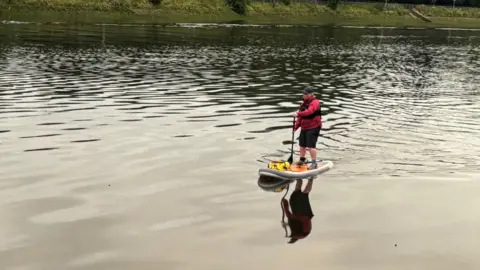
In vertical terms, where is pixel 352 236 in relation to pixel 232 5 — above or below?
below

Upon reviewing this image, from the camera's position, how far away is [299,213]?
46.9ft

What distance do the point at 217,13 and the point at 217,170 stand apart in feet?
316

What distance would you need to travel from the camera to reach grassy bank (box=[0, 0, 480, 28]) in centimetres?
8956

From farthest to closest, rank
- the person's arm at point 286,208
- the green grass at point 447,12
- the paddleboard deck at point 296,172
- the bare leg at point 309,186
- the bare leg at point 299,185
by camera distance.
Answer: the green grass at point 447,12 → the paddleboard deck at point 296,172 → the bare leg at point 299,185 → the bare leg at point 309,186 → the person's arm at point 286,208

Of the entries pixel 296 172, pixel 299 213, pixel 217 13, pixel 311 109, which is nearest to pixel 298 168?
pixel 296 172

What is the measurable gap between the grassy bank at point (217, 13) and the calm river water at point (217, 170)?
179 ft

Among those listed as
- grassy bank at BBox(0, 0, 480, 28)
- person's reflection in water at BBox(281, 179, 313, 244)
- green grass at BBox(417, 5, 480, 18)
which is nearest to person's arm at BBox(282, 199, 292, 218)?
person's reflection in water at BBox(281, 179, 313, 244)

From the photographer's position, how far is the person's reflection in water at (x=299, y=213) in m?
13.1

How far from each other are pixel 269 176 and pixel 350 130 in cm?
775

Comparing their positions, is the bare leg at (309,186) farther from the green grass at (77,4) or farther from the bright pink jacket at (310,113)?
the green grass at (77,4)

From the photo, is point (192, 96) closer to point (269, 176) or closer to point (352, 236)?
point (269, 176)

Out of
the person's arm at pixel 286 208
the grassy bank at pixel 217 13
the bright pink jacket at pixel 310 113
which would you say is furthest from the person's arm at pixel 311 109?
the grassy bank at pixel 217 13

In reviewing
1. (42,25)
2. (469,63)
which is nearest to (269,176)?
(469,63)

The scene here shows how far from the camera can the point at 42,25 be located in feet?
247
